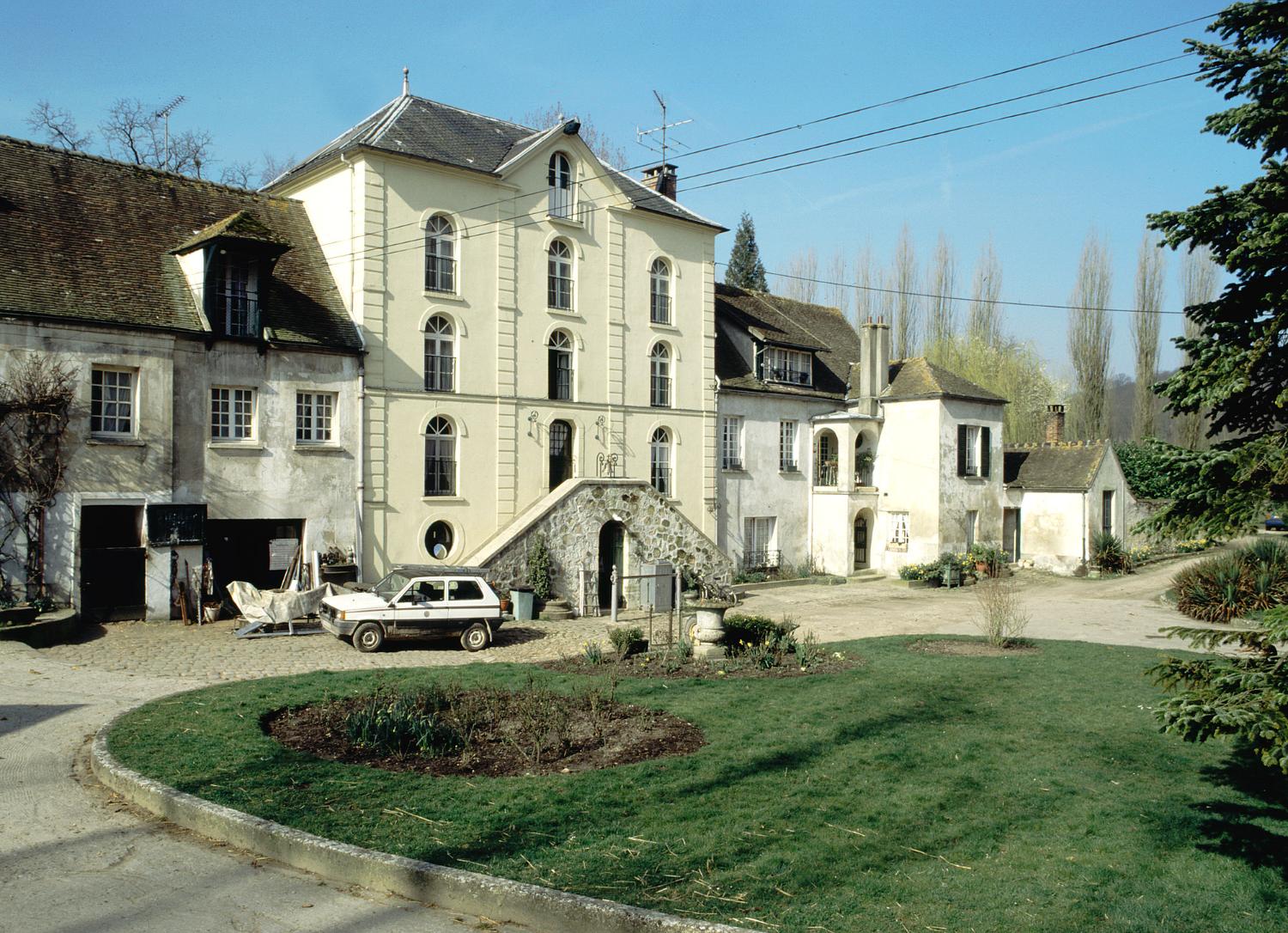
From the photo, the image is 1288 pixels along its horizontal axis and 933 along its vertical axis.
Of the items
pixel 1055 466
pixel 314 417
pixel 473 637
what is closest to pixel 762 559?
pixel 1055 466

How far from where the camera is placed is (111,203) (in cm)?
2298

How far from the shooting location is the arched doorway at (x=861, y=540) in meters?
36.2

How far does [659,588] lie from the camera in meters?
26.9

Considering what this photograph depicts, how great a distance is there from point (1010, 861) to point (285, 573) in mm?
18987

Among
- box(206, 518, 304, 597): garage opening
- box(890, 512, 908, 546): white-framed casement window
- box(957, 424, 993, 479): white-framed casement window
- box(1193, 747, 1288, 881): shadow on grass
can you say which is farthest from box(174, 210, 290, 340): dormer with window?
box(957, 424, 993, 479): white-framed casement window

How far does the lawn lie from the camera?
274 inches

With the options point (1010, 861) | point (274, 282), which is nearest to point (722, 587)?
point (274, 282)

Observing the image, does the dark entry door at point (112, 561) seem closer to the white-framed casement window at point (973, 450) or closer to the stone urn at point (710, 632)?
the stone urn at point (710, 632)

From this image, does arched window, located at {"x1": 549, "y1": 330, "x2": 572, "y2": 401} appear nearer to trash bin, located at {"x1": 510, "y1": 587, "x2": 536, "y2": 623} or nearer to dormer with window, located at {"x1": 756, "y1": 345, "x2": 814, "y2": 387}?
trash bin, located at {"x1": 510, "y1": 587, "x2": 536, "y2": 623}

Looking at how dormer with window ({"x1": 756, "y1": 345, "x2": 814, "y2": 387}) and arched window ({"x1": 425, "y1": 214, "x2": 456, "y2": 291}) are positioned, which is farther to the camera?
dormer with window ({"x1": 756, "y1": 345, "x2": 814, "y2": 387})

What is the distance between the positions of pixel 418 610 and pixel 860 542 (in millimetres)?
21302

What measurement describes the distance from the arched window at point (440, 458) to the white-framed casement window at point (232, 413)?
447cm

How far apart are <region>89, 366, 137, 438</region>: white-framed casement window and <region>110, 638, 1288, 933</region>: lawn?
31.9ft

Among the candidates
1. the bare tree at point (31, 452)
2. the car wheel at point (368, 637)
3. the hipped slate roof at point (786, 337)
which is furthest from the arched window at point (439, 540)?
the hipped slate roof at point (786, 337)
